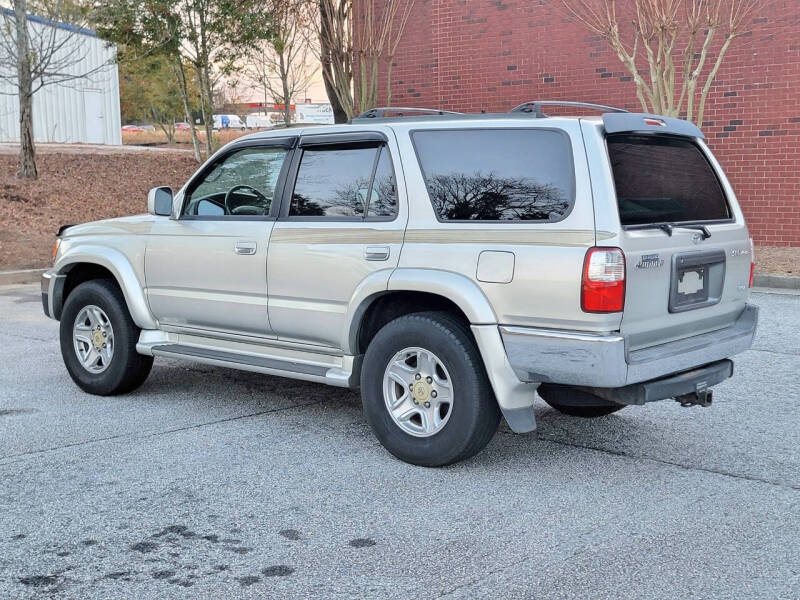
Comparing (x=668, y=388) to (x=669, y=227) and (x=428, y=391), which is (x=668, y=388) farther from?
(x=428, y=391)

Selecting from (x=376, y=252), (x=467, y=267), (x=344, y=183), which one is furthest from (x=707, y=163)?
(x=344, y=183)

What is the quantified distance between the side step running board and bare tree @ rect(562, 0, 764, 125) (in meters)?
9.92

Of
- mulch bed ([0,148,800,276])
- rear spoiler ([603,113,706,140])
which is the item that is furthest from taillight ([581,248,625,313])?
mulch bed ([0,148,800,276])

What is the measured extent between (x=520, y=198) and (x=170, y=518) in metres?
2.33

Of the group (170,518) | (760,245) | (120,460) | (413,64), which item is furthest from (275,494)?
(413,64)

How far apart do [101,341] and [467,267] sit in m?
3.17

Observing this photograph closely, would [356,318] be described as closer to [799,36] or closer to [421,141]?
[421,141]

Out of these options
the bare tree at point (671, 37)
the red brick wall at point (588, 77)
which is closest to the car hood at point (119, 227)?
the bare tree at point (671, 37)

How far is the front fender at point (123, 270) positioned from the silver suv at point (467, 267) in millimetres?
236

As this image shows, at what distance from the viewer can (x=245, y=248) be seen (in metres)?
6.09

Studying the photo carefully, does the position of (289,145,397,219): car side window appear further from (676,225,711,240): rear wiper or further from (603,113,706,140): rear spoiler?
(676,225,711,240): rear wiper

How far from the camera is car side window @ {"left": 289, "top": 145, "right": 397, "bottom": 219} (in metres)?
5.59

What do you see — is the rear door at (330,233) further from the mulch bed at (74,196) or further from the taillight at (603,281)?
the mulch bed at (74,196)

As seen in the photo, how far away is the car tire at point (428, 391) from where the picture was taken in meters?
5.04
